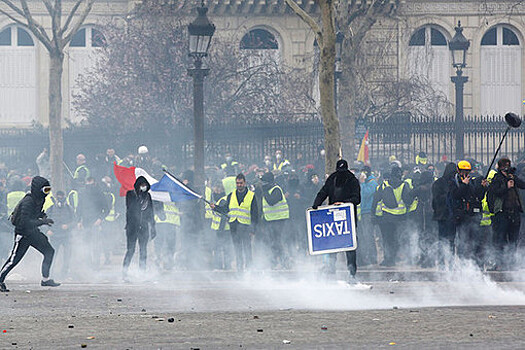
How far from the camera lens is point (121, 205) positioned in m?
21.9

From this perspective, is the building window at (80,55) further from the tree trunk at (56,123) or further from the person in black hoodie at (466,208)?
the person in black hoodie at (466,208)

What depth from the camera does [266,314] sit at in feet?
41.2

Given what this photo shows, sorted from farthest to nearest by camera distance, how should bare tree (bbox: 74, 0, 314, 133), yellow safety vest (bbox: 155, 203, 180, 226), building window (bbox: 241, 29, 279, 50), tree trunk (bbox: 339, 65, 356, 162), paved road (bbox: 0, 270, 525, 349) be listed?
building window (bbox: 241, 29, 279, 50) → bare tree (bbox: 74, 0, 314, 133) → tree trunk (bbox: 339, 65, 356, 162) → yellow safety vest (bbox: 155, 203, 180, 226) → paved road (bbox: 0, 270, 525, 349)

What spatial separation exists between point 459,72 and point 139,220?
40.2ft

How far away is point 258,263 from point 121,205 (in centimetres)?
376

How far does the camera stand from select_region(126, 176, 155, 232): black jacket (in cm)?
1712

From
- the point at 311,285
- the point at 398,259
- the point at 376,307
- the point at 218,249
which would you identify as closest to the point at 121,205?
the point at 218,249

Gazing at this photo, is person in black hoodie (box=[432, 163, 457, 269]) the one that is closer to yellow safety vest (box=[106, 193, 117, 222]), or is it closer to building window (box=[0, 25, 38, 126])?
yellow safety vest (box=[106, 193, 117, 222])

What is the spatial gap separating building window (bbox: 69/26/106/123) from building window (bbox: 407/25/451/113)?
1039 cm

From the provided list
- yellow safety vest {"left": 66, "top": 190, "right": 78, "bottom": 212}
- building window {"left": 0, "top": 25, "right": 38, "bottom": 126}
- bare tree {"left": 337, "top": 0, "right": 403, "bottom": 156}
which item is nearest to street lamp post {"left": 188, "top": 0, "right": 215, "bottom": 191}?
yellow safety vest {"left": 66, "top": 190, "right": 78, "bottom": 212}

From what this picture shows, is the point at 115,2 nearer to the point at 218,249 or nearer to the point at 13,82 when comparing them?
the point at 13,82

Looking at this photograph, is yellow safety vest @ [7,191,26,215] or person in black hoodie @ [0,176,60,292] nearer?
person in black hoodie @ [0,176,60,292]

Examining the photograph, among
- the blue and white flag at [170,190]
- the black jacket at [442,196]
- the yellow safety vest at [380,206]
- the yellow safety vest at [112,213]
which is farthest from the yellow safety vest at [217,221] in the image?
the black jacket at [442,196]

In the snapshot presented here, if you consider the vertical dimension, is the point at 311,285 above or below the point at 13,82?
below
